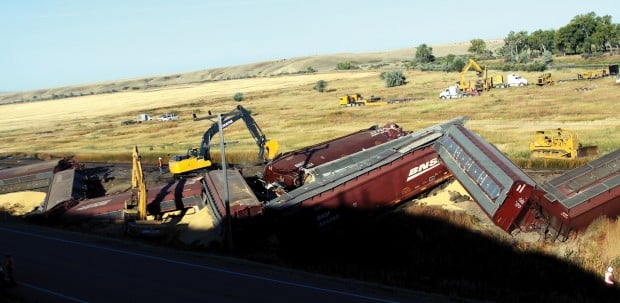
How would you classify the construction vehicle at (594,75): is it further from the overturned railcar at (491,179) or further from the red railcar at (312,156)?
the overturned railcar at (491,179)

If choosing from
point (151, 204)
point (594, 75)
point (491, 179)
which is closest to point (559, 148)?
point (491, 179)

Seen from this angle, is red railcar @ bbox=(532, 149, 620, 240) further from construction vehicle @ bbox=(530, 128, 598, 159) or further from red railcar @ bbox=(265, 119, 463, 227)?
construction vehicle @ bbox=(530, 128, 598, 159)

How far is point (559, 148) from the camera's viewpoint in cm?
3144

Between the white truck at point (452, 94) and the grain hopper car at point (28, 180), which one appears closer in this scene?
the grain hopper car at point (28, 180)

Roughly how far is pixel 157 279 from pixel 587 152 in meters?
26.2

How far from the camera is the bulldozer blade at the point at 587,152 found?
31.8 m

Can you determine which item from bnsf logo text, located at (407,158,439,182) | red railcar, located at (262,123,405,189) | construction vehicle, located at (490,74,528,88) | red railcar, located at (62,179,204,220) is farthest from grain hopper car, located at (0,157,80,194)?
construction vehicle, located at (490,74,528,88)


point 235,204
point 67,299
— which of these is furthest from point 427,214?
point 67,299

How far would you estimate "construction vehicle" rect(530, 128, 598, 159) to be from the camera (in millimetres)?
31281

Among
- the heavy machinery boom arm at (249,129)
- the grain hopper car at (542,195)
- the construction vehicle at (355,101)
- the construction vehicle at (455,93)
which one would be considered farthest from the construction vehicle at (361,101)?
the grain hopper car at (542,195)

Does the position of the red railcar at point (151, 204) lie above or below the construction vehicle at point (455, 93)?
below

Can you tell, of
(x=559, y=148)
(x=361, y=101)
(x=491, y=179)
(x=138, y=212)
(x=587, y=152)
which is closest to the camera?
(x=491, y=179)

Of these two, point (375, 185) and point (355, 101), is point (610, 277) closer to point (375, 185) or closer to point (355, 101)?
point (375, 185)

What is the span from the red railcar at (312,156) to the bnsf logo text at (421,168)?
6.66 m
